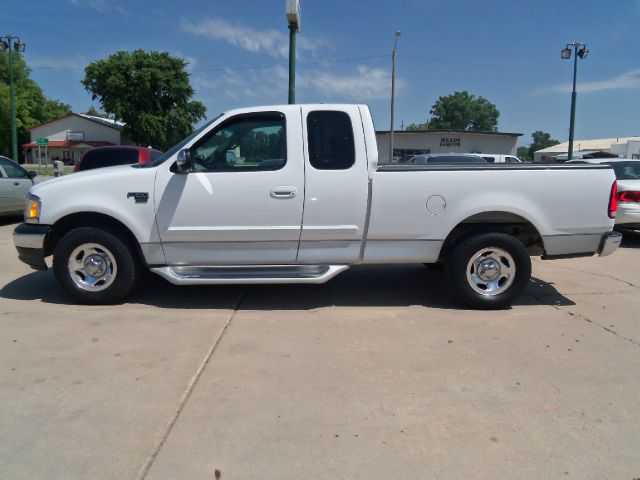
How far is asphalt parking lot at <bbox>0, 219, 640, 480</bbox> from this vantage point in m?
2.68

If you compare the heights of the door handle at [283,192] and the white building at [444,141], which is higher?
the white building at [444,141]

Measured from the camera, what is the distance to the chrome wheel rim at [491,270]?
5.16m

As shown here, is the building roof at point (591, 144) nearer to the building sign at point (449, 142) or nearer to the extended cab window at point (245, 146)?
the building sign at point (449, 142)

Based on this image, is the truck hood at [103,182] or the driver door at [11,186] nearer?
the truck hood at [103,182]

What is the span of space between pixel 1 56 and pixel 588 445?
311ft

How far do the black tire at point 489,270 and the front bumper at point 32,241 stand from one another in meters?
4.13

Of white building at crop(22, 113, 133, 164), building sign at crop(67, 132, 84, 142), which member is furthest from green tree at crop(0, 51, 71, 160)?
building sign at crop(67, 132, 84, 142)

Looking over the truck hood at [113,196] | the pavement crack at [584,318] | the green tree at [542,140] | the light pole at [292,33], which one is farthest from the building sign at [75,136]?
the green tree at [542,140]

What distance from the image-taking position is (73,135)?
61.7 m

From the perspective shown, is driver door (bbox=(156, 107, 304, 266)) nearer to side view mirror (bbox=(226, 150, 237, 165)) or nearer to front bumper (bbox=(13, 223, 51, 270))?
side view mirror (bbox=(226, 150, 237, 165))

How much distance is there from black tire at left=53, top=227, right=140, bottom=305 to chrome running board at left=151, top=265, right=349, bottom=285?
1.07ft

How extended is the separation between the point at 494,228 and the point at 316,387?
9.06ft

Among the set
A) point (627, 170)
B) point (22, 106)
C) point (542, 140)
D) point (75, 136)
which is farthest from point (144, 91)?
point (542, 140)

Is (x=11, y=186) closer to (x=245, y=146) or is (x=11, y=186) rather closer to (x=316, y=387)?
(x=245, y=146)
